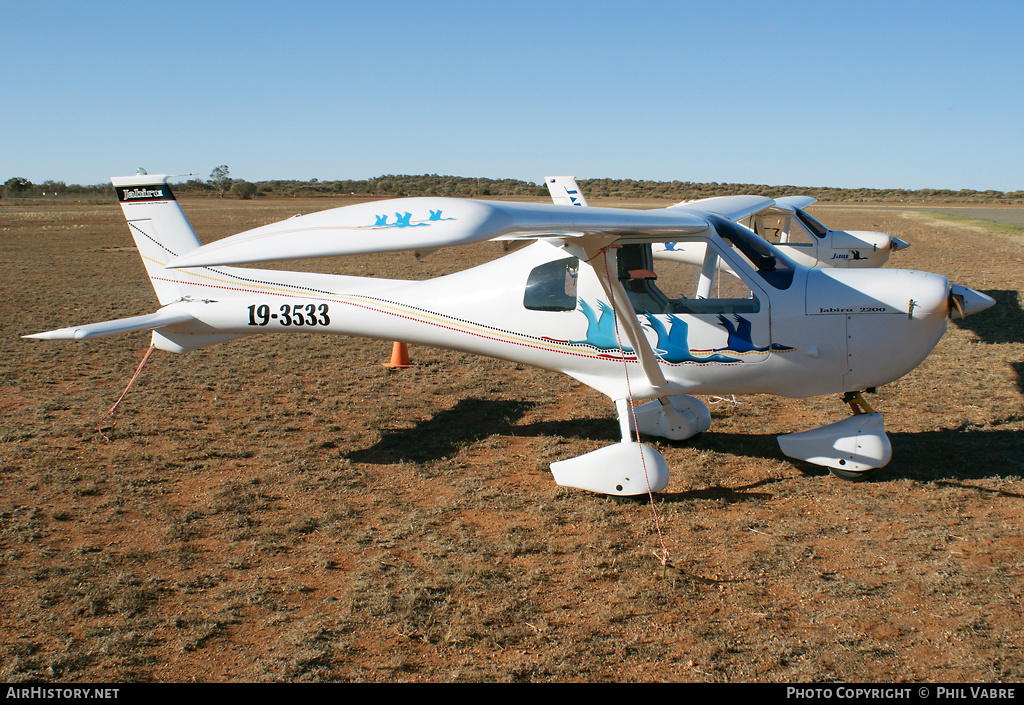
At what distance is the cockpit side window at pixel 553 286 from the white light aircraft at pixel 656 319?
12 millimetres

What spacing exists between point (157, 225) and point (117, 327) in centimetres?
162

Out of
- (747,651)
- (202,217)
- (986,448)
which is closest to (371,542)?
(747,651)

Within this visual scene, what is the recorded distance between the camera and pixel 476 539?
502cm

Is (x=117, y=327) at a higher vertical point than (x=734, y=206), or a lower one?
lower

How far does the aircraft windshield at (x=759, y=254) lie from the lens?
5773mm

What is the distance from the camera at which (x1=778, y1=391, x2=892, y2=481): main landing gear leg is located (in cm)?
566

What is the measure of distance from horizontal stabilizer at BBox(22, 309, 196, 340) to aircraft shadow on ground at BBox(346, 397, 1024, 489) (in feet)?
7.17

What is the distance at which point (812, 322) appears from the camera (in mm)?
5645

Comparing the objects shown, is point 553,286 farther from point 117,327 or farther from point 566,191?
point 566,191

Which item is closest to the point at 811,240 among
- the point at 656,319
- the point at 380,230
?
the point at 656,319

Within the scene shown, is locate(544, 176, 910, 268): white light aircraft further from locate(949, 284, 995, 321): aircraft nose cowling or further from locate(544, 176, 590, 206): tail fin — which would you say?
locate(949, 284, 995, 321): aircraft nose cowling

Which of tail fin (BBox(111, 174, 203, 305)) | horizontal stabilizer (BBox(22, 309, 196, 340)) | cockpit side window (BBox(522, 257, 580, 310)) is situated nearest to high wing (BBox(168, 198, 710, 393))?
cockpit side window (BBox(522, 257, 580, 310))

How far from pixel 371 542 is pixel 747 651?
8.55ft
